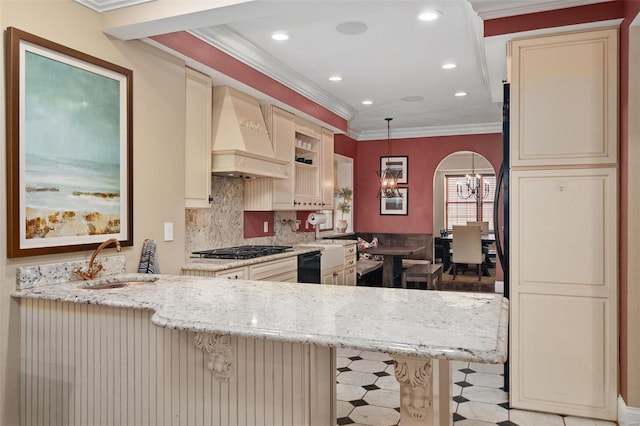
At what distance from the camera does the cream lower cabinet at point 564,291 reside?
2.80 metres

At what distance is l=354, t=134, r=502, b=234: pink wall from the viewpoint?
24.2ft

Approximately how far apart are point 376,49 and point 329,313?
2926 mm

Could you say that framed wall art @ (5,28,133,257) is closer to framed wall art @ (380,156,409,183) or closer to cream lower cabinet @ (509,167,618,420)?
cream lower cabinet @ (509,167,618,420)

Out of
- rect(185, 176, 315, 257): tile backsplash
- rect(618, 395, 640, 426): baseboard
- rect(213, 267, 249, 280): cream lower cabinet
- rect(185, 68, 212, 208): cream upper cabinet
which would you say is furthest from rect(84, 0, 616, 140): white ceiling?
rect(618, 395, 640, 426): baseboard

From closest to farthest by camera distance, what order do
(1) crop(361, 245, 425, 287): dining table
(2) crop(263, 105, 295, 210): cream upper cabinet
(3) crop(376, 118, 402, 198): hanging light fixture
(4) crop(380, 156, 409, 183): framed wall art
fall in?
(2) crop(263, 105, 295, 210): cream upper cabinet
(1) crop(361, 245, 425, 287): dining table
(3) crop(376, 118, 402, 198): hanging light fixture
(4) crop(380, 156, 409, 183): framed wall art

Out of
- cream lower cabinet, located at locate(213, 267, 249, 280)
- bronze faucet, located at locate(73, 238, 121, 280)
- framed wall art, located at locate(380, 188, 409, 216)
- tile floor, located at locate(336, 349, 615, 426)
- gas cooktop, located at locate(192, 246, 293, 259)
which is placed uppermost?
framed wall art, located at locate(380, 188, 409, 216)

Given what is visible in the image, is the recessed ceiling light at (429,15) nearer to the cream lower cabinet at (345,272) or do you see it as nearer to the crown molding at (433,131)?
the cream lower cabinet at (345,272)

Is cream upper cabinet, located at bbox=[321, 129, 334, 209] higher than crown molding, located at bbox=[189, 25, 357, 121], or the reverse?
crown molding, located at bbox=[189, 25, 357, 121]

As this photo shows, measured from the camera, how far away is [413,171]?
25.5ft

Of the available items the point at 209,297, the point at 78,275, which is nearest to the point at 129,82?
the point at 78,275

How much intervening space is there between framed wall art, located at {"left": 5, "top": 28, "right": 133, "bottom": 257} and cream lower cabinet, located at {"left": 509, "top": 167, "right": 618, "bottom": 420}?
97.7 inches

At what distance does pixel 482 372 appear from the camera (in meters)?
3.69

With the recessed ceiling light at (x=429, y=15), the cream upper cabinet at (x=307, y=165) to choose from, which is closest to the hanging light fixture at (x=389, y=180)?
the cream upper cabinet at (x=307, y=165)

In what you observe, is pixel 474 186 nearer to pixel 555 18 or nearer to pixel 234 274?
pixel 555 18
